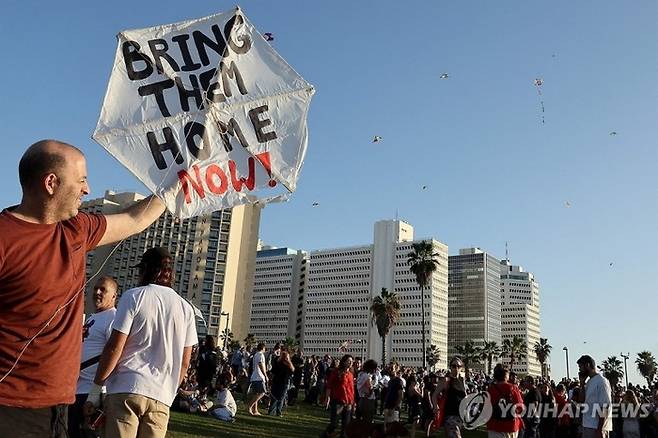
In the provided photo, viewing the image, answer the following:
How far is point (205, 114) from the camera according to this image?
4.34m

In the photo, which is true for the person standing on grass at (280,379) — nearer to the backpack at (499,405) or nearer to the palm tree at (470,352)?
the backpack at (499,405)

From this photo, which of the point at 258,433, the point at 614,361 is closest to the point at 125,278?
the point at 614,361

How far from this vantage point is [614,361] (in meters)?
117

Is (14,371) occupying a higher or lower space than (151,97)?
lower

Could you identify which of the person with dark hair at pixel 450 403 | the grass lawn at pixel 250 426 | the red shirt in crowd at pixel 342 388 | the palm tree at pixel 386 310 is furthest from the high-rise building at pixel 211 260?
the person with dark hair at pixel 450 403

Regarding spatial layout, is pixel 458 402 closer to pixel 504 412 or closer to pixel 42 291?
pixel 504 412

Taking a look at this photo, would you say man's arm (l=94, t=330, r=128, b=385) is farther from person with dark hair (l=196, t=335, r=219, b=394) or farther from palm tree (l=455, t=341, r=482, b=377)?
palm tree (l=455, t=341, r=482, b=377)

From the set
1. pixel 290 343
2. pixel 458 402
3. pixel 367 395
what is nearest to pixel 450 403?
pixel 458 402

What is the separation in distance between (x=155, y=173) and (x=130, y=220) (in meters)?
0.84

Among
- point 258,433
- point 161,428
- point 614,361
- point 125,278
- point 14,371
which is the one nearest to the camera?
point 14,371

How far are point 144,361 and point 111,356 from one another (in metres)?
0.22

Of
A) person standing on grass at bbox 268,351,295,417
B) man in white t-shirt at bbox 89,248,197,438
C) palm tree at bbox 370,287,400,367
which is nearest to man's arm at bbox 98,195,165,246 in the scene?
man in white t-shirt at bbox 89,248,197,438

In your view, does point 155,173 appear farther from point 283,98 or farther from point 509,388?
point 509,388

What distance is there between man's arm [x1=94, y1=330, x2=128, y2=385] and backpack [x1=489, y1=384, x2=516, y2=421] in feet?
22.3
